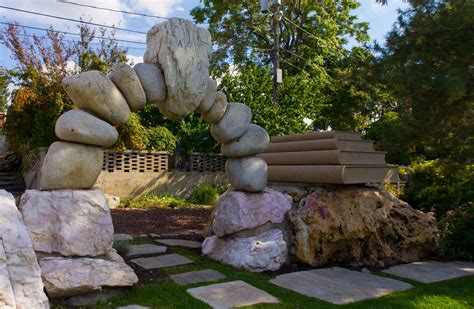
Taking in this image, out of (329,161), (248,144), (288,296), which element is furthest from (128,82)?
(329,161)

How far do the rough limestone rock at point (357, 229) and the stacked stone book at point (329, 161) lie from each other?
0.26 metres

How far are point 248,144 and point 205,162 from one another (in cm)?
807

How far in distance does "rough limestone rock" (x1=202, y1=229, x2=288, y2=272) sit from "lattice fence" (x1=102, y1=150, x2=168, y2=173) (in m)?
7.08

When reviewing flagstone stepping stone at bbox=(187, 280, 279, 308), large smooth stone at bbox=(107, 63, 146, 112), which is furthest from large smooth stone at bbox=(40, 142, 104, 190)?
flagstone stepping stone at bbox=(187, 280, 279, 308)

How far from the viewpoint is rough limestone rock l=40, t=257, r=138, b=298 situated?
124 inches

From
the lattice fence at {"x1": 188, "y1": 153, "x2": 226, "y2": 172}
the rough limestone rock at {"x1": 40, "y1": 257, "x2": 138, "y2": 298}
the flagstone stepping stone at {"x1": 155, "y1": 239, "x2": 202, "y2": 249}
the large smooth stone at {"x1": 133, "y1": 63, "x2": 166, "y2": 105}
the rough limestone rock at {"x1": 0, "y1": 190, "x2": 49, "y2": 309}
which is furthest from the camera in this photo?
the lattice fence at {"x1": 188, "y1": 153, "x2": 226, "y2": 172}

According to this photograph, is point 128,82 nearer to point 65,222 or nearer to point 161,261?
point 65,222

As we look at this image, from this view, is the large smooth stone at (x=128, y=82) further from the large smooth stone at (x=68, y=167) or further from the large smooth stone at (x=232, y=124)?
the large smooth stone at (x=232, y=124)

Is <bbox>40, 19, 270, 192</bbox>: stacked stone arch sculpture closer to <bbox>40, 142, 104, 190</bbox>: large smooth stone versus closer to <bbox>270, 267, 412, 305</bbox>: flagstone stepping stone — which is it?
<bbox>40, 142, 104, 190</bbox>: large smooth stone

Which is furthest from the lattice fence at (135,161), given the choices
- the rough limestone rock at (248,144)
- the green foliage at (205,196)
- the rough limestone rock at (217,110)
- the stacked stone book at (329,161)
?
the rough limestone rock at (217,110)

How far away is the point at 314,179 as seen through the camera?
5293mm

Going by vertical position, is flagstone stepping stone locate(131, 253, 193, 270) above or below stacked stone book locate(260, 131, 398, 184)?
below

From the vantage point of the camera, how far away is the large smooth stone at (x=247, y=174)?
16.3ft

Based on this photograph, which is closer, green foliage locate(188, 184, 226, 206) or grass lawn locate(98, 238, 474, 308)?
grass lawn locate(98, 238, 474, 308)
